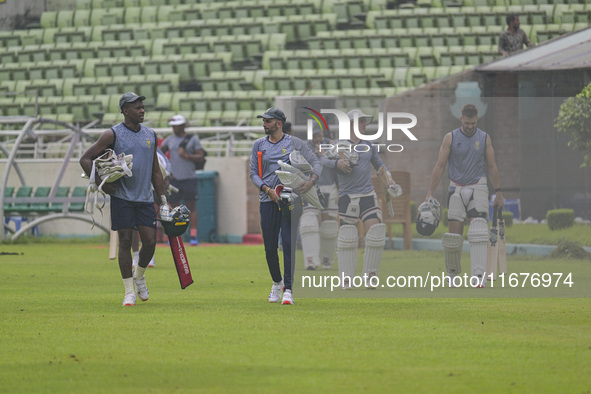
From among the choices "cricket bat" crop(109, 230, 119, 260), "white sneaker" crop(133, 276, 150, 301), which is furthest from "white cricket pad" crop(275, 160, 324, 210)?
"cricket bat" crop(109, 230, 119, 260)

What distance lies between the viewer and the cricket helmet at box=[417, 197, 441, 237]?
1264 centimetres

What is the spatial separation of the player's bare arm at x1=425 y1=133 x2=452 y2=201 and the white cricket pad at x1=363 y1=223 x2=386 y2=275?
705 millimetres

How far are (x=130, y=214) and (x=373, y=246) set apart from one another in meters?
2.83

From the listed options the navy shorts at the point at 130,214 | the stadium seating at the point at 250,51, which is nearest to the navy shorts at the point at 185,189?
the stadium seating at the point at 250,51

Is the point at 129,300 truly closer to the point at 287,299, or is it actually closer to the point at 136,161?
the point at 136,161

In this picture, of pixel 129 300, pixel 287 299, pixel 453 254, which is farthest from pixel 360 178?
pixel 129 300

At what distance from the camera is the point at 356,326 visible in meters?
9.14

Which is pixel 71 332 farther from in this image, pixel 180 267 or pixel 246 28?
pixel 246 28

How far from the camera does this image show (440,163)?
12734 millimetres

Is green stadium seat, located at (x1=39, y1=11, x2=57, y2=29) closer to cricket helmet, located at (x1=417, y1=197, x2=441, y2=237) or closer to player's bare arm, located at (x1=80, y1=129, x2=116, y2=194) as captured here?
cricket helmet, located at (x1=417, y1=197, x2=441, y2=237)

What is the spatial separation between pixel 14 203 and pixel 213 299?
1256cm

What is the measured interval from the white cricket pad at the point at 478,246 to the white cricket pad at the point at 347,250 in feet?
4.30

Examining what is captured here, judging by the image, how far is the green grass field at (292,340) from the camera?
652cm

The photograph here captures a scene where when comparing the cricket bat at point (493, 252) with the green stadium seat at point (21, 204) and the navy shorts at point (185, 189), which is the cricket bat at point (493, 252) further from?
the green stadium seat at point (21, 204)
